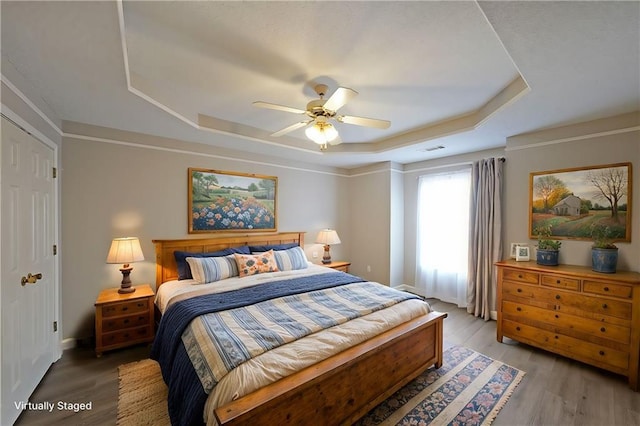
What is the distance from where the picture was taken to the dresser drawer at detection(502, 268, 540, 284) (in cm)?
280

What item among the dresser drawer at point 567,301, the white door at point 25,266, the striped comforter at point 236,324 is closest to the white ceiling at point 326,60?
the white door at point 25,266

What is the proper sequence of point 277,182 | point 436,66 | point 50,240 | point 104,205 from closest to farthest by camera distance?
point 436,66
point 50,240
point 104,205
point 277,182

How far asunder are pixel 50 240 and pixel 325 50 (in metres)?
3.01

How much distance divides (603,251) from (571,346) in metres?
0.97

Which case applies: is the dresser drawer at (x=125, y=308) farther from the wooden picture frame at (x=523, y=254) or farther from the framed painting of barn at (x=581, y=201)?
the framed painting of barn at (x=581, y=201)

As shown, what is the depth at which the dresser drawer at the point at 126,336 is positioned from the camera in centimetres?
265

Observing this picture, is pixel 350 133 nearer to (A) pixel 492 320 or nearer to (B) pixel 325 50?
(B) pixel 325 50

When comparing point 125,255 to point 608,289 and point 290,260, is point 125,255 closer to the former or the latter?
point 290,260

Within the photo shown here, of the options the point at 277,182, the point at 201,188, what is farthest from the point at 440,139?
the point at 201,188

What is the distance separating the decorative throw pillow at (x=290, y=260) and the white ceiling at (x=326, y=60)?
187cm

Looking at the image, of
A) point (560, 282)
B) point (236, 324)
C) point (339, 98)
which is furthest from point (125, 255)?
point (560, 282)

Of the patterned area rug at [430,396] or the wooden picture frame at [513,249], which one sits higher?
the wooden picture frame at [513,249]

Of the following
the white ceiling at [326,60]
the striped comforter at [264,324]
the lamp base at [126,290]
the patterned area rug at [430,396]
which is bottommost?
the patterned area rug at [430,396]

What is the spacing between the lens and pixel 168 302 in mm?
2564
